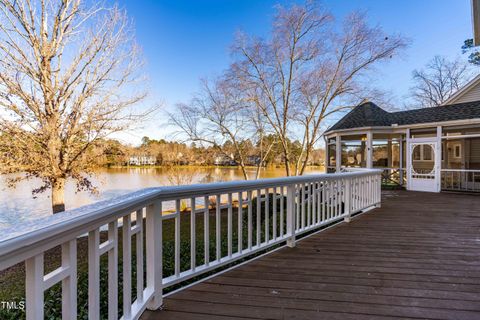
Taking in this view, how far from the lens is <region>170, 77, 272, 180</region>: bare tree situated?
47.8ft

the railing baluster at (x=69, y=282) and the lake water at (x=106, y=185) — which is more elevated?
the railing baluster at (x=69, y=282)

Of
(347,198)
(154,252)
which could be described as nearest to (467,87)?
(347,198)

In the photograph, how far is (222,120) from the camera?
15078mm

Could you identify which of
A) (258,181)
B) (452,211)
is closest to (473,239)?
(452,211)

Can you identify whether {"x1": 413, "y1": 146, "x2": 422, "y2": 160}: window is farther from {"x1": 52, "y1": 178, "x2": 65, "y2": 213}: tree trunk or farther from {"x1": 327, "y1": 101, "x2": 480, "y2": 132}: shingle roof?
{"x1": 52, "y1": 178, "x2": 65, "y2": 213}: tree trunk

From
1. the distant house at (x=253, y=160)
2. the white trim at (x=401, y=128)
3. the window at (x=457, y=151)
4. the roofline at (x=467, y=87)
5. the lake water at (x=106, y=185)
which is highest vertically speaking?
the roofline at (x=467, y=87)

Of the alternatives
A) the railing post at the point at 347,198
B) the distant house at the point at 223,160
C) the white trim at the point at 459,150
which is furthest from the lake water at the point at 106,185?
the white trim at the point at 459,150

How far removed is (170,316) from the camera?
191cm

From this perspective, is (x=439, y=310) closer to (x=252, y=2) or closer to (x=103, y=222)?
(x=103, y=222)

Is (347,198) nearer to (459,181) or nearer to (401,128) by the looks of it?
(401,128)

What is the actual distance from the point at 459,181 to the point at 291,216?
9467mm

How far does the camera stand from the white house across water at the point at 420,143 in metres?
9.23

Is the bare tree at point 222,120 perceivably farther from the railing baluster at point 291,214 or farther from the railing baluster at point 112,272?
the railing baluster at point 112,272

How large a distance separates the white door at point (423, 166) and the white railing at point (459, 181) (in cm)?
62
